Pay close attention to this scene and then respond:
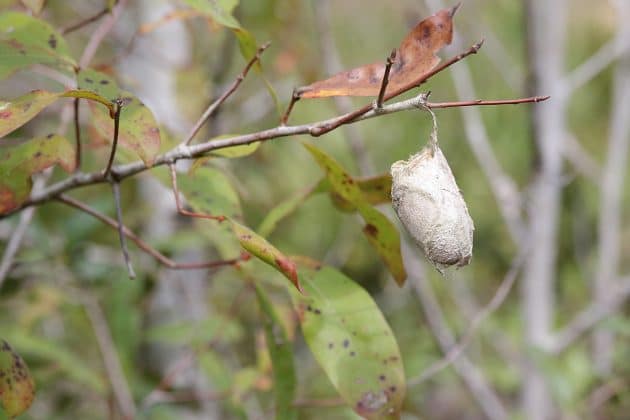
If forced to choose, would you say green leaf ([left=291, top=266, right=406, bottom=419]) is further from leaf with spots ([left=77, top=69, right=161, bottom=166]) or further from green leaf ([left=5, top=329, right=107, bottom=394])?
green leaf ([left=5, top=329, right=107, bottom=394])

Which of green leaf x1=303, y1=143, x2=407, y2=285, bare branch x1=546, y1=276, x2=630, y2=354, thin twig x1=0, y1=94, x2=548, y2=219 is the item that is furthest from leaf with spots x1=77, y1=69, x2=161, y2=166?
bare branch x1=546, y1=276, x2=630, y2=354

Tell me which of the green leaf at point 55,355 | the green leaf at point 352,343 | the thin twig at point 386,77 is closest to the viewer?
the thin twig at point 386,77

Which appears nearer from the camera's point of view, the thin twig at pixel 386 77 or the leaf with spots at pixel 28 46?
the thin twig at pixel 386 77

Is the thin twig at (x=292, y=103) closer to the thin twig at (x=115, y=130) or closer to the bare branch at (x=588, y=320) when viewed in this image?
the thin twig at (x=115, y=130)

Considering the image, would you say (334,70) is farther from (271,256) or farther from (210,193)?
(271,256)

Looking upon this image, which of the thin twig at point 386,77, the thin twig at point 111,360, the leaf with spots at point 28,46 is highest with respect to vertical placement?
the leaf with spots at point 28,46

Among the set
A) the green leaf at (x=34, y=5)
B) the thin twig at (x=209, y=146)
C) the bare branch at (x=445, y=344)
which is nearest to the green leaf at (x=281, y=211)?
the thin twig at (x=209, y=146)

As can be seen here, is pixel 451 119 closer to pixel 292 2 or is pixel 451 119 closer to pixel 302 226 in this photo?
pixel 302 226

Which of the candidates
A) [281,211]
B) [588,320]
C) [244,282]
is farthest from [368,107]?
[588,320]
